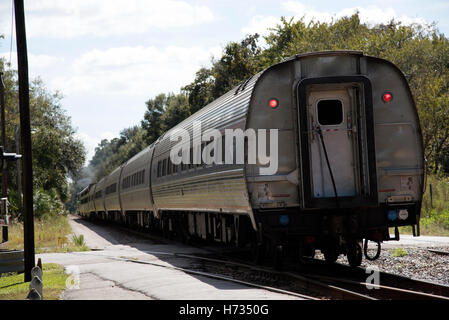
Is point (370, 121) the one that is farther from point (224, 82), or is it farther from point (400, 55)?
point (224, 82)

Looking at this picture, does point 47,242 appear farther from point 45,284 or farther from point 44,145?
point 44,145

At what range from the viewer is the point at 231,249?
17.7 meters

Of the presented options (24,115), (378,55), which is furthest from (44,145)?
(24,115)

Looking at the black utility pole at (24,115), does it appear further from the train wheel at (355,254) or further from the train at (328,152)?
the train wheel at (355,254)

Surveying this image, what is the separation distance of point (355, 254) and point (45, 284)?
550 centimetres

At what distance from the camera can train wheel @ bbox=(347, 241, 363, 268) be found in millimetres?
12133

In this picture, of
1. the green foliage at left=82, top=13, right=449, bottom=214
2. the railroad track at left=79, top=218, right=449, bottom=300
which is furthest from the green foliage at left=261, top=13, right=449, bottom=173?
the railroad track at left=79, top=218, right=449, bottom=300

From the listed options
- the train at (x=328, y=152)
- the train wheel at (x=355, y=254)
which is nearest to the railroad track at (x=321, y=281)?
the train wheel at (x=355, y=254)

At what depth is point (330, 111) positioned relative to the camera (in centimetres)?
1121

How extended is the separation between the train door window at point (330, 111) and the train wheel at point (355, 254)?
2335mm

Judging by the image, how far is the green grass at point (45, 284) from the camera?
10.5 metres

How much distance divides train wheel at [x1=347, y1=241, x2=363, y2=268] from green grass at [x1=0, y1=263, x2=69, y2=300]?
16.7 ft

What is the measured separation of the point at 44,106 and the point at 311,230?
44408 millimetres
